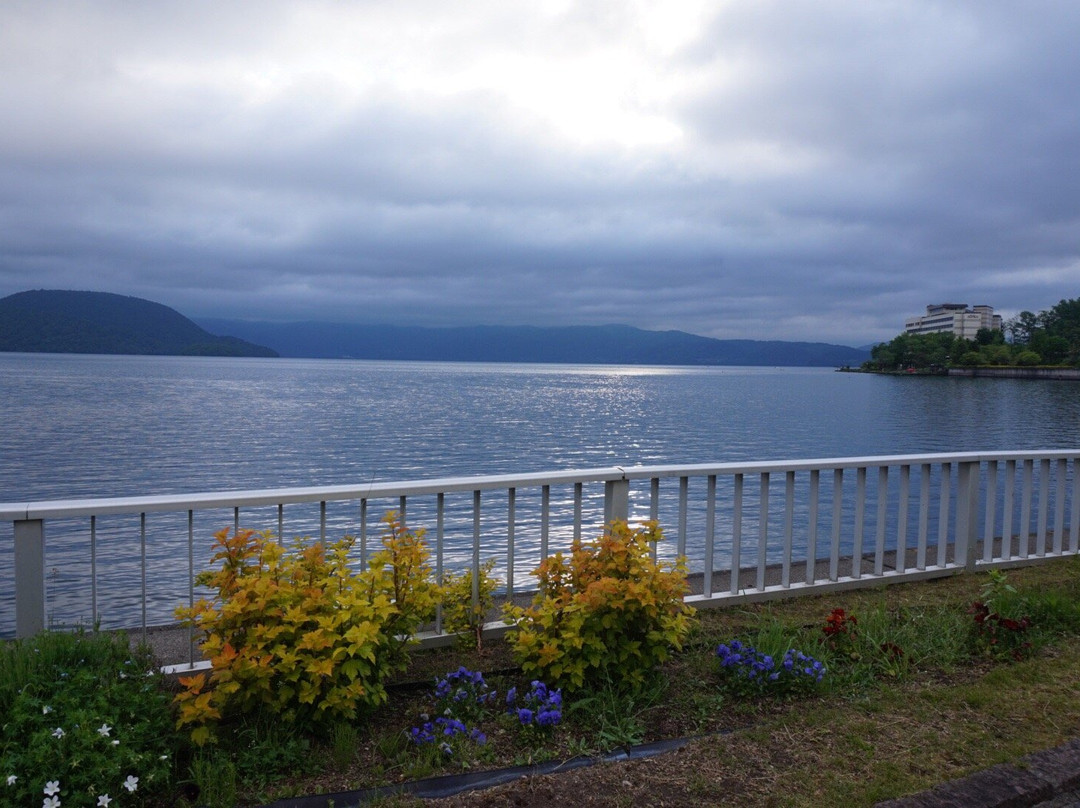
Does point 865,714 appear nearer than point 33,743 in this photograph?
No

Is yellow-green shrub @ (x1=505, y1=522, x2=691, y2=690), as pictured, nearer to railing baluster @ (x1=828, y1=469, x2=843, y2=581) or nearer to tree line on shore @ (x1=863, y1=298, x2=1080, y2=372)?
railing baluster @ (x1=828, y1=469, x2=843, y2=581)

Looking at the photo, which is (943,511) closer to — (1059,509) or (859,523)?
(859,523)

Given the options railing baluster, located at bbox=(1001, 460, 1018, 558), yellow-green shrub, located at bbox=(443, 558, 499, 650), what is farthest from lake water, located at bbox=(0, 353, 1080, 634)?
railing baluster, located at bbox=(1001, 460, 1018, 558)

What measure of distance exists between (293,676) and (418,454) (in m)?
25.8

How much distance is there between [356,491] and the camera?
14.8 ft

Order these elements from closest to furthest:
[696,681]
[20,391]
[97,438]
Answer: [696,681] → [97,438] → [20,391]

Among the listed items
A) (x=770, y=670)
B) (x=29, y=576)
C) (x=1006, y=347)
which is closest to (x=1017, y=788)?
(x=770, y=670)

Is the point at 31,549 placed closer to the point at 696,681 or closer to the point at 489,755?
the point at 489,755

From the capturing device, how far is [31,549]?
3.98 m

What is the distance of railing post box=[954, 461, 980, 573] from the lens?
7.03 m

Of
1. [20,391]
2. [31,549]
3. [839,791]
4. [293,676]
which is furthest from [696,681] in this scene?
[20,391]

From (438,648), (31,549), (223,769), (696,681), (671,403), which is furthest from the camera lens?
(671,403)

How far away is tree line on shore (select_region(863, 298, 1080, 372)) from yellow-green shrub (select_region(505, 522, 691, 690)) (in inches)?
6087

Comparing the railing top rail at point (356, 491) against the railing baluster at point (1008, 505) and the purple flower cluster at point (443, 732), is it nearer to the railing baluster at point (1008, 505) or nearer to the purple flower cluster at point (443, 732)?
the purple flower cluster at point (443, 732)
